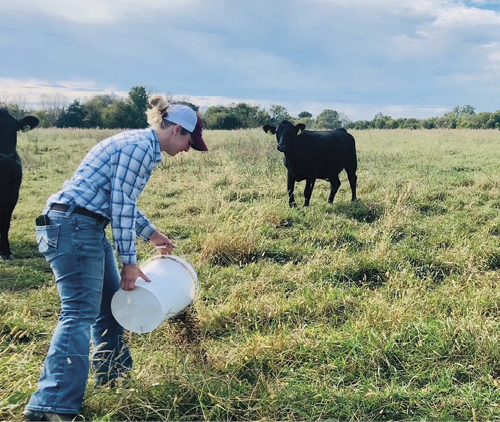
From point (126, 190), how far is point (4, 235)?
4.63 metres

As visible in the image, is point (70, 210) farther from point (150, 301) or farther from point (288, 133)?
point (288, 133)

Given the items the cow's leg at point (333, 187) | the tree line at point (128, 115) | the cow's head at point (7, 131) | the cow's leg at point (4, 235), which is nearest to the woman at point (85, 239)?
the cow's leg at point (4, 235)

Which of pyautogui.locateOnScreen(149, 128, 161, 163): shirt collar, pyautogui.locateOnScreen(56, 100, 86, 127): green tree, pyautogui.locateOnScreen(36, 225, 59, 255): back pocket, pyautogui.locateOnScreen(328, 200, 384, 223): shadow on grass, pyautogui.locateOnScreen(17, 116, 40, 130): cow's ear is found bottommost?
pyautogui.locateOnScreen(56, 100, 86, 127): green tree

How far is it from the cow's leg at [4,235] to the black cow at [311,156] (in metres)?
4.63

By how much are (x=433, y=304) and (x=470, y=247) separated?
6.63 feet

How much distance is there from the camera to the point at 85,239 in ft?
8.59

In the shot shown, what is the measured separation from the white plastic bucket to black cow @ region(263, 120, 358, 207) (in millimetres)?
5945

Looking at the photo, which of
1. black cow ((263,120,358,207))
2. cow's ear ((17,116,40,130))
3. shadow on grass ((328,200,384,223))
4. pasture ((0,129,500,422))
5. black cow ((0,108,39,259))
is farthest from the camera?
black cow ((263,120,358,207))

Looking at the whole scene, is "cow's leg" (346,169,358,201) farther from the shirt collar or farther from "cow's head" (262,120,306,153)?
the shirt collar

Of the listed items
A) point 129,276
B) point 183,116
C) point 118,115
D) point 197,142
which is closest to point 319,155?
point 197,142

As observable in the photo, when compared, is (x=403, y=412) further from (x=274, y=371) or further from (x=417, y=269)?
(x=417, y=269)

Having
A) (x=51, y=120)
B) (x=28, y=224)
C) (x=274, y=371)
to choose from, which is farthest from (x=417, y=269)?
(x=51, y=120)

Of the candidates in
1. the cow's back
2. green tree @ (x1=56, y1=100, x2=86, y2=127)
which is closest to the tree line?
green tree @ (x1=56, y1=100, x2=86, y2=127)

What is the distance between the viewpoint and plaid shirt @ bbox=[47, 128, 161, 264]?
255 cm
